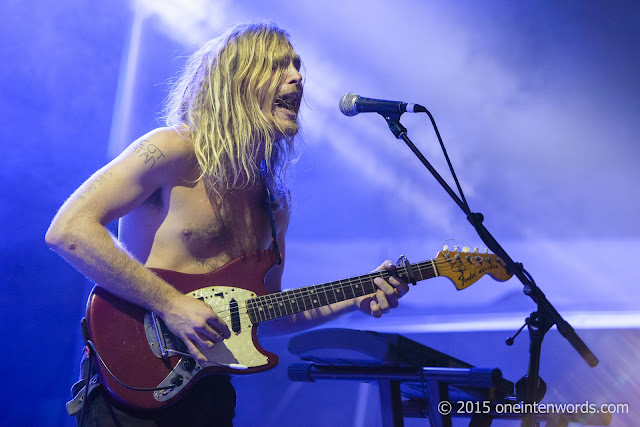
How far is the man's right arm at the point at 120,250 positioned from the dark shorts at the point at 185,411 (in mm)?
192

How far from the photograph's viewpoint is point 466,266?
248 centimetres

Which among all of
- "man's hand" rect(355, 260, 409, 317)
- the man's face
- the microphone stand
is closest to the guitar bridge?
"man's hand" rect(355, 260, 409, 317)

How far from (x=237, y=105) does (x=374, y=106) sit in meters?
0.74

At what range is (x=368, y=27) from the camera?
4.16 m

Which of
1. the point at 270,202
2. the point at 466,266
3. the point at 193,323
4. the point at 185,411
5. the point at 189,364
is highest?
the point at 270,202

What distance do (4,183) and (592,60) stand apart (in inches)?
159

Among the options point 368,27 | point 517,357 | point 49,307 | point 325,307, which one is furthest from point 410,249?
point 49,307

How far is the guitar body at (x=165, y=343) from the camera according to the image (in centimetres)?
211

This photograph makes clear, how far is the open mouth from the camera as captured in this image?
9.12 feet

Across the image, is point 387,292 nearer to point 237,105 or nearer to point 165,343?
point 165,343

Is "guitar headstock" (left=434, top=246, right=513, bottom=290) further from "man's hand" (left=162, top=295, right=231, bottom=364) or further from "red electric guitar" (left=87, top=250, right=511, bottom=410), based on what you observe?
"man's hand" (left=162, top=295, right=231, bottom=364)

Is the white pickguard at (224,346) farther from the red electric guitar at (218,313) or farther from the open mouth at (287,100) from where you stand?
the open mouth at (287,100)

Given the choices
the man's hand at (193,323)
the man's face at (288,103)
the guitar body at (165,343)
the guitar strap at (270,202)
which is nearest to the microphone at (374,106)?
the man's face at (288,103)

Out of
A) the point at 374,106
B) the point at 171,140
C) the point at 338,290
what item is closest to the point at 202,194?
the point at 171,140
